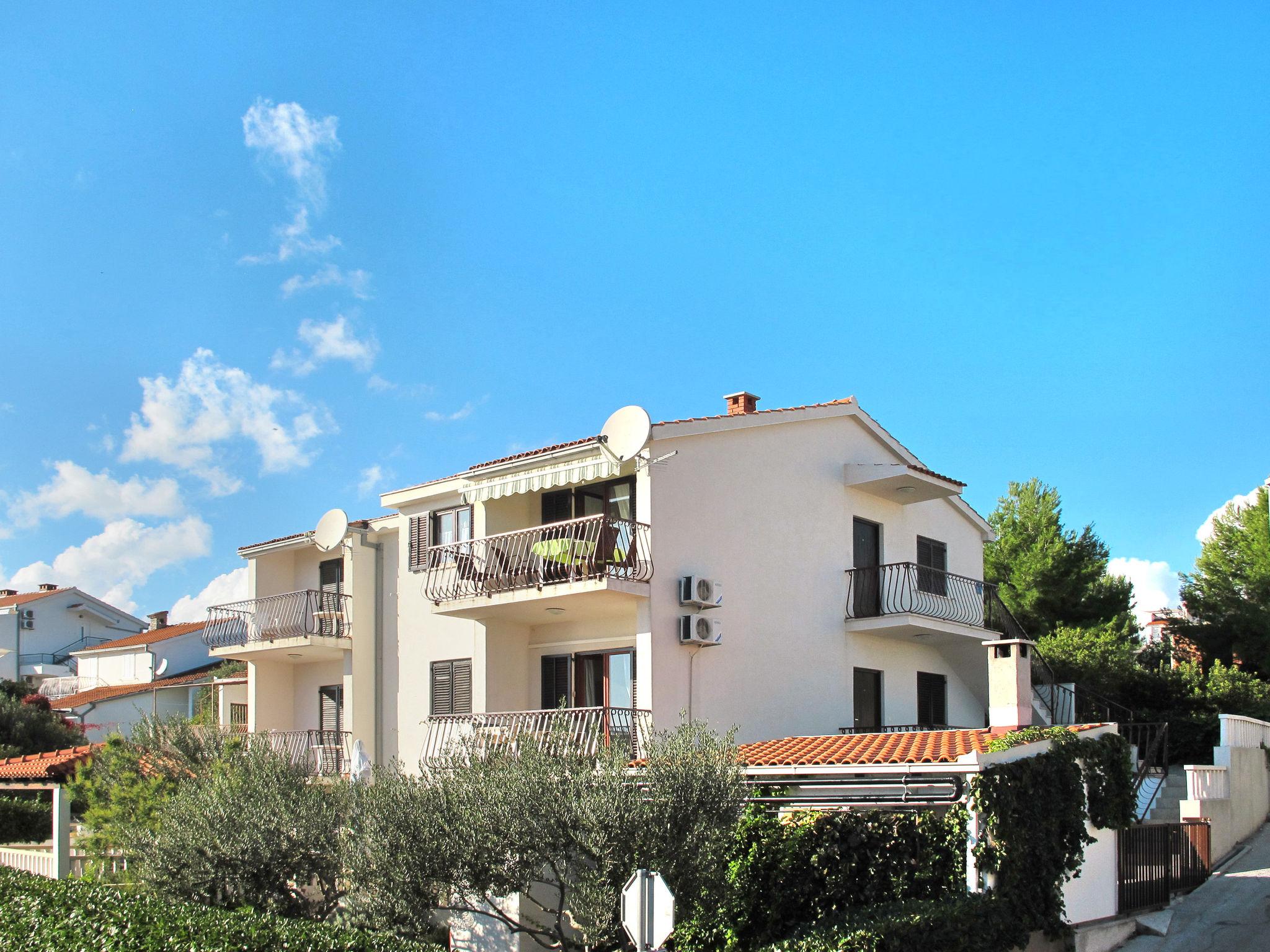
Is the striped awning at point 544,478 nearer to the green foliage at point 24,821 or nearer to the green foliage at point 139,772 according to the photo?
the green foliage at point 139,772

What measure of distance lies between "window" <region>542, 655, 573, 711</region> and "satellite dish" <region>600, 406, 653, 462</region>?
4.81 meters

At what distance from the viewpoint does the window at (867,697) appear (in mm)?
23344

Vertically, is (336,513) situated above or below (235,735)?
above

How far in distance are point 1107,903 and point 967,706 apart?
10.2 metres

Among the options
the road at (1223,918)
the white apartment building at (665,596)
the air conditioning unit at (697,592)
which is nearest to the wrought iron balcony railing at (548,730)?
the white apartment building at (665,596)

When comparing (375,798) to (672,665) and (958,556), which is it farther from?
(958,556)

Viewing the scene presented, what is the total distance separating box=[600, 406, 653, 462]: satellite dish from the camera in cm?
1931

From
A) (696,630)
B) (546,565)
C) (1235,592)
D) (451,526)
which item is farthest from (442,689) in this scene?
(1235,592)

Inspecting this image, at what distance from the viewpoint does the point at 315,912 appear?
1588cm

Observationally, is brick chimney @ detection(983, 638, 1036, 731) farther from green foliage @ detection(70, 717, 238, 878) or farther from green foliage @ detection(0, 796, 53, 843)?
green foliage @ detection(0, 796, 53, 843)

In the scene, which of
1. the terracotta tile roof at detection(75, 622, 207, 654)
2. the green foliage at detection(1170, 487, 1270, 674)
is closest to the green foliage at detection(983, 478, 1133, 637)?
the green foliage at detection(1170, 487, 1270, 674)

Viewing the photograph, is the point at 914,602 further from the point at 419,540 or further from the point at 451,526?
the point at 419,540

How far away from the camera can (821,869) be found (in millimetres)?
14867

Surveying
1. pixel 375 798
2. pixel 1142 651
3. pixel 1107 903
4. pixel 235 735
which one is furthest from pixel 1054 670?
pixel 375 798
